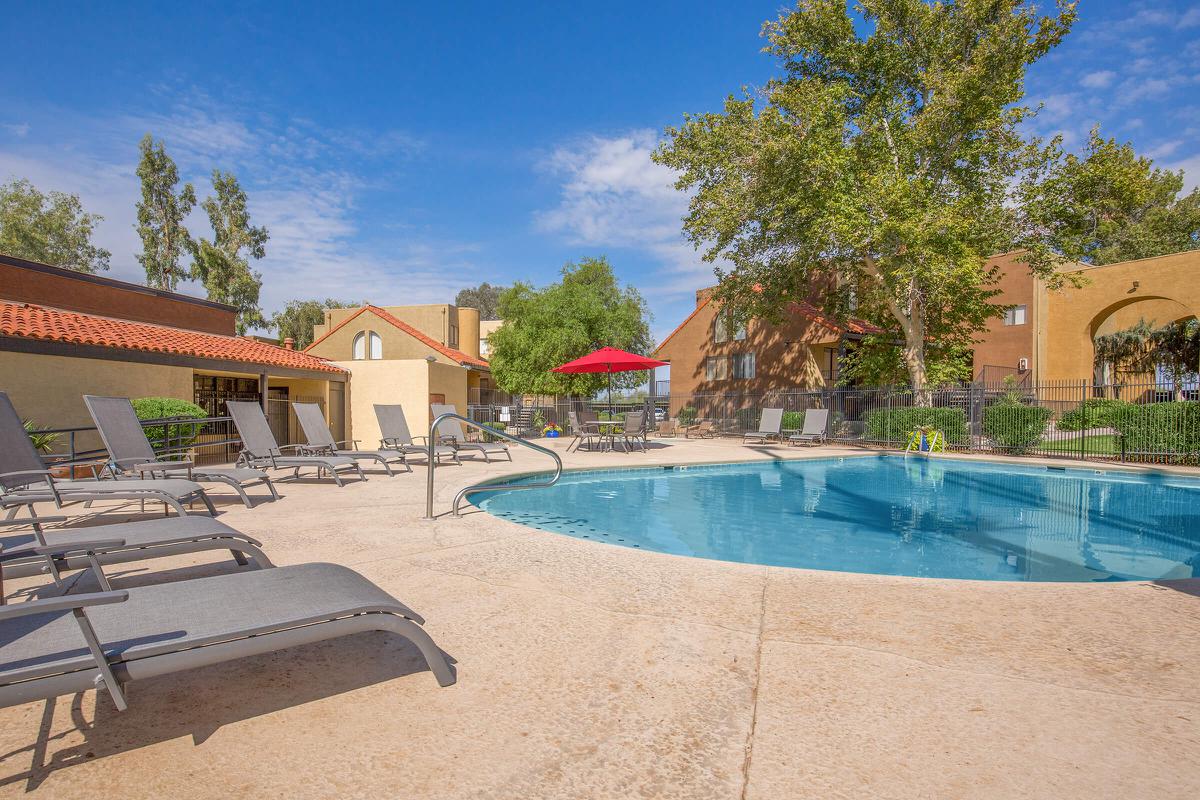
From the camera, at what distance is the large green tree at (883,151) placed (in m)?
16.1

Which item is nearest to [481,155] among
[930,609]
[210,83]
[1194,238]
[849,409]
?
[210,83]

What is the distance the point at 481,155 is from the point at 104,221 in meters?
28.1

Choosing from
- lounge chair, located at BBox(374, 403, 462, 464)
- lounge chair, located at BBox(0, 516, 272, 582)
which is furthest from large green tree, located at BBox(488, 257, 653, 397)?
lounge chair, located at BBox(0, 516, 272, 582)

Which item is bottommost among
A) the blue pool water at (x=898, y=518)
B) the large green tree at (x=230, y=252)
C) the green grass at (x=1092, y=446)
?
the blue pool water at (x=898, y=518)

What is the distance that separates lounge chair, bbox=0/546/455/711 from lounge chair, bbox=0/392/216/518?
2.41 m

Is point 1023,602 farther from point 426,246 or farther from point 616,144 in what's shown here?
point 426,246

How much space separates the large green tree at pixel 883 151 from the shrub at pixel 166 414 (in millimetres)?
14593

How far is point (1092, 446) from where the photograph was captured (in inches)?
663

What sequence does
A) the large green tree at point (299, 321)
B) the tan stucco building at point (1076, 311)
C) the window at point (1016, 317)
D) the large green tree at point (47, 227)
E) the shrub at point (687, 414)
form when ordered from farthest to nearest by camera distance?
the large green tree at point (299, 321) < the large green tree at point (47, 227) < the shrub at point (687, 414) < the window at point (1016, 317) < the tan stucco building at point (1076, 311)

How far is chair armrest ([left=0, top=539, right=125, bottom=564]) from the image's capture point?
8.26 feet

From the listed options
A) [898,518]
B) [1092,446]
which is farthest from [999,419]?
[898,518]

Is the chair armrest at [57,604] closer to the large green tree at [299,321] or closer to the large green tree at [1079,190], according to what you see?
the large green tree at [1079,190]

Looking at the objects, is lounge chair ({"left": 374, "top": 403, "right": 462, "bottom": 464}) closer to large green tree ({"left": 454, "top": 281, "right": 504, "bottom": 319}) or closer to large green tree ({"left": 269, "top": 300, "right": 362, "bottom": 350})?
large green tree ({"left": 269, "top": 300, "right": 362, "bottom": 350})

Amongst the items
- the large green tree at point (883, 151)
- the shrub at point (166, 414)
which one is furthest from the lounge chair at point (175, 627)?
the large green tree at point (883, 151)
